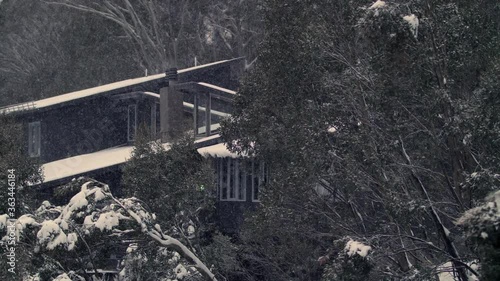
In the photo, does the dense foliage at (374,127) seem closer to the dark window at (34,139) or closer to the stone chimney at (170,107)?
the stone chimney at (170,107)

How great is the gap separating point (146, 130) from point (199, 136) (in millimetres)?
5991

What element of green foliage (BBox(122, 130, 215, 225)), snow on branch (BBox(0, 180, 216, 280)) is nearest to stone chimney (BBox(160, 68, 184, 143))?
green foliage (BBox(122, 130, 215, 225))

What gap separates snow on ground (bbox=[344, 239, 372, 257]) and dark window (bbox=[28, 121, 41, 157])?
838 inches

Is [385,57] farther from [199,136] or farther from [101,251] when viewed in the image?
[199,136]

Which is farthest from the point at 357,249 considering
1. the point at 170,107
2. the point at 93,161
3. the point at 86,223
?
the point at 93,161

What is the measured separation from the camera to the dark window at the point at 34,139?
1384 inches

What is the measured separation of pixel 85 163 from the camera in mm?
31953

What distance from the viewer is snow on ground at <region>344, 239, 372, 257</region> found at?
15.8m

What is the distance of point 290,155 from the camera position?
80.9ft

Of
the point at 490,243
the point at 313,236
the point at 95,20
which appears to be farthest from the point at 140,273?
the point at 95,20

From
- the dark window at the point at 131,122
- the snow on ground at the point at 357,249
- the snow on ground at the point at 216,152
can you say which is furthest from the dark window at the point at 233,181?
the snow on ground at the point at 357,249

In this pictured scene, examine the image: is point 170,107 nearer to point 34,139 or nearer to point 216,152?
point 216,152

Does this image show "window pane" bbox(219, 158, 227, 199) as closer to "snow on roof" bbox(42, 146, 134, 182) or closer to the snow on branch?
"snow on roof" bbox(42, 146, 134, 182)

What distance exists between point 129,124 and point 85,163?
4.58 meters
